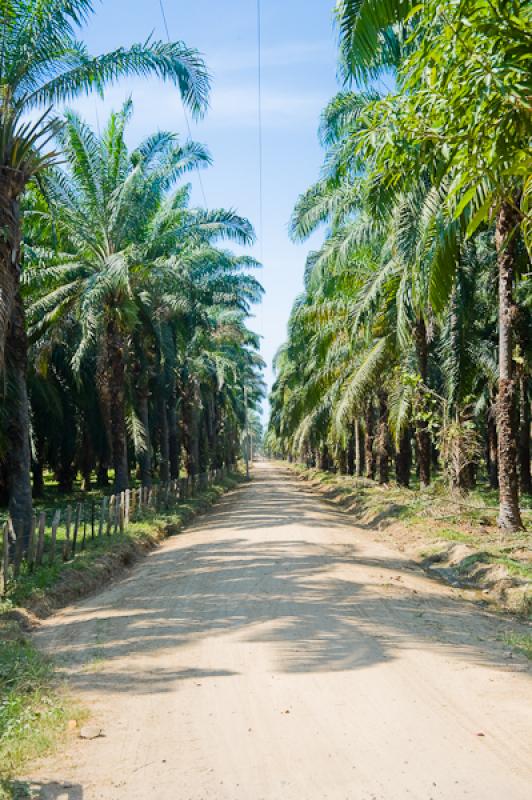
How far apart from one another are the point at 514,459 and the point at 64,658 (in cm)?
930

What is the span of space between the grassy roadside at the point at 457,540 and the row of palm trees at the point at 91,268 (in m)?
7.28

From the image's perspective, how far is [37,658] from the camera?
760cm

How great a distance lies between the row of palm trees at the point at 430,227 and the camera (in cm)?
613

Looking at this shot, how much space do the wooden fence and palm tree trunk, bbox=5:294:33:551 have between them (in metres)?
0.33

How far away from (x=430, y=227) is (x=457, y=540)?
5949 mm

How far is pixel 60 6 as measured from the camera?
12.5 meters

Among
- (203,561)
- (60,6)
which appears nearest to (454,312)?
(203,561)

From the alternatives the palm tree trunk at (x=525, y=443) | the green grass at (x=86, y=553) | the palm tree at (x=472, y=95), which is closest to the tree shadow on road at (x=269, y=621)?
the green grass at (x=86, y=553)

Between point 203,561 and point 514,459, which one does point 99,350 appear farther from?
point 514,459

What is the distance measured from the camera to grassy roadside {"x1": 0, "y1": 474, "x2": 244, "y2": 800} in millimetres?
5352

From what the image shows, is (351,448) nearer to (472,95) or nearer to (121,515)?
(121,515)

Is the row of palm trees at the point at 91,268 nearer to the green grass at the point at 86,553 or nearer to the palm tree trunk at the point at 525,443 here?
the green grass at the point at 86,553

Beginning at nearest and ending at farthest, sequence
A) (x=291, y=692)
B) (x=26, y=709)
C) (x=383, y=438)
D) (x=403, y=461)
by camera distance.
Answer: (x=26, y=709) < (x=291, y=692) < (x=403, y=461) < (x=383, y=438)

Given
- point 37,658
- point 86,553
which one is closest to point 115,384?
point 86,553
